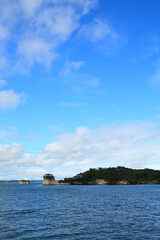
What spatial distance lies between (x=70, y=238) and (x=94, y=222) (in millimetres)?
12646

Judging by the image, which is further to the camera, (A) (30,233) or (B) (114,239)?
(A) (30,233)

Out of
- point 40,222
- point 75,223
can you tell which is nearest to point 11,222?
point 40,222

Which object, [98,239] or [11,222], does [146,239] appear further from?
[11,222]

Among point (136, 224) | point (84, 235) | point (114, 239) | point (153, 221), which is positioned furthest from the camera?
point (153, 221)

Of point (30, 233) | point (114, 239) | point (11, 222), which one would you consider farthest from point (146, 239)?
point (11, 222)

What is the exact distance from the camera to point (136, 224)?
145 ft

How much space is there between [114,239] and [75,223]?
1338cm

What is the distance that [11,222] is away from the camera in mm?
46250

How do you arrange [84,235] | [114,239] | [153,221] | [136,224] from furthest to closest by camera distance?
1. [153,221]
2. [136,224]
3. [84,235]
4. [114,239]

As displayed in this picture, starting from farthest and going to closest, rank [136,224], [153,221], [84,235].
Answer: [153,221], [136,224], [84,235]

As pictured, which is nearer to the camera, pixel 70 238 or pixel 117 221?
pixel 70 238

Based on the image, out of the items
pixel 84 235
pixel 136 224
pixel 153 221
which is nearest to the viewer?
pixel 84 235

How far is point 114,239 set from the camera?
33.9 metres

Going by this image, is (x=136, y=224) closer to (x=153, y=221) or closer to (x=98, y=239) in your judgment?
(x=153, y=221)
